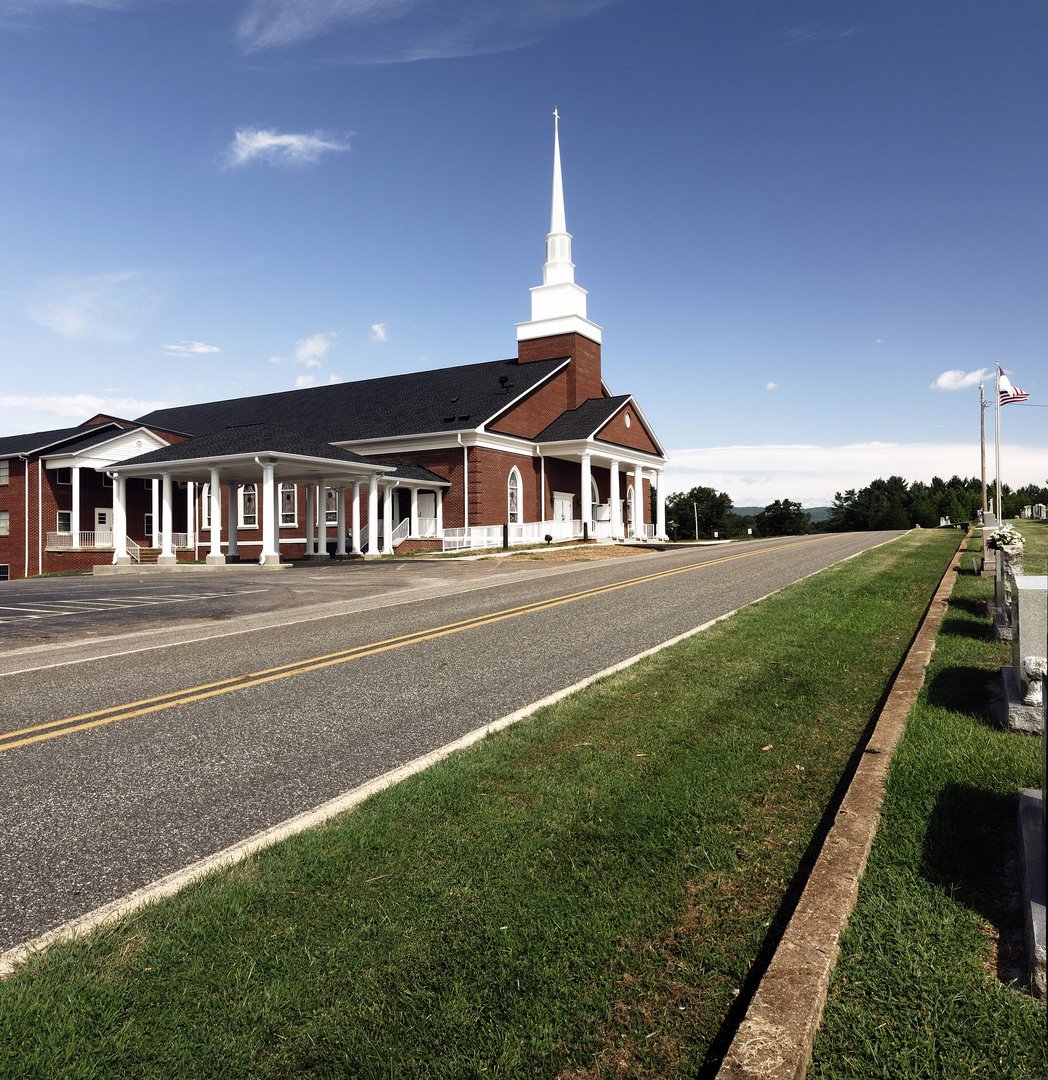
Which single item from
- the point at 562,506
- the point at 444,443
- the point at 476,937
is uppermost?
the point at 444,443

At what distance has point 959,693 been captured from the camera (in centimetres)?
629

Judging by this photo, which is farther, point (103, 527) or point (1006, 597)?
point (103, 527)

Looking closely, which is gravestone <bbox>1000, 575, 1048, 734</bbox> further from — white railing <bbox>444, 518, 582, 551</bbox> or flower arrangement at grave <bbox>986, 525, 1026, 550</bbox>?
white railing <bbox>444, 518, 582, 551</bbox>

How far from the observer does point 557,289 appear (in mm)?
40844

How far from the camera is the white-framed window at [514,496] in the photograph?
38094 mm

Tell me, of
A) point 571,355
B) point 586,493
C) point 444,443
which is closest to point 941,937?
point 444,443

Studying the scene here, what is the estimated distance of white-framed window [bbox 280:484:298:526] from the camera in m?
39.2

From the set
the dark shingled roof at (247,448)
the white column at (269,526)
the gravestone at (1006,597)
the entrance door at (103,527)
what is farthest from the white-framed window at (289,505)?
the gravestone at (1006,597)

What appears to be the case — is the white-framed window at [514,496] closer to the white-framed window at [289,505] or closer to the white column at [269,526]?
the white-framed window at [289,505]

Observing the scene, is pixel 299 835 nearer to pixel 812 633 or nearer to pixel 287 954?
pixel 287 954

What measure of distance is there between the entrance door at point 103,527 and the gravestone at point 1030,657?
41173 millimetres

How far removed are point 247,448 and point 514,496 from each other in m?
14.8

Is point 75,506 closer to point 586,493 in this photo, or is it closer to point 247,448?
point 247,448

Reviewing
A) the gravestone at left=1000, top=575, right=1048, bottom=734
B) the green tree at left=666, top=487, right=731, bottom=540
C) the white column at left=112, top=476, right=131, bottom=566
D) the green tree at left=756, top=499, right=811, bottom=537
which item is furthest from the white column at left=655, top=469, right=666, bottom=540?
the green tree at left=756, top=499, right=811, bottom=537
